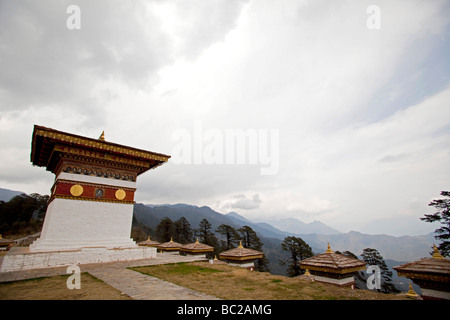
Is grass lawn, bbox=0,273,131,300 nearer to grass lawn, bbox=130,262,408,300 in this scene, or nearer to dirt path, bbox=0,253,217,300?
dirt path, bbox=0,253,217,300

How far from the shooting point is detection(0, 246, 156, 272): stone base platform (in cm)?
714

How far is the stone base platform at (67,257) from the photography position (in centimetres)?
714

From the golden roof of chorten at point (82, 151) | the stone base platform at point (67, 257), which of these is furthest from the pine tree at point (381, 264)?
the golden roof of chorten at point (82, 151)

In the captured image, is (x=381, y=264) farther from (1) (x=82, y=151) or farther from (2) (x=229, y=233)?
(1) (x=82, y=151)

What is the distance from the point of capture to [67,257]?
823cm

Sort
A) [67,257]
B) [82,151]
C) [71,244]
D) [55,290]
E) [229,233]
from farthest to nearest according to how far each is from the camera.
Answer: [229,233] → [82,151] → [71,244] → [67,257] → [55,290]

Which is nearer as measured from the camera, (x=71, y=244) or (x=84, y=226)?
(x=71, y=244)

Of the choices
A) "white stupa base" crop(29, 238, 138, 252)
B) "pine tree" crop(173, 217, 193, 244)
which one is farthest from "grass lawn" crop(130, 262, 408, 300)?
"pine tree" crop(173, 217, 193, 244)

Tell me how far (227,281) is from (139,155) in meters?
8.28

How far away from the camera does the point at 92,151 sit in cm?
1059

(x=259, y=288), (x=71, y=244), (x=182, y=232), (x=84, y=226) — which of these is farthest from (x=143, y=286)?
(x=182, y=232)

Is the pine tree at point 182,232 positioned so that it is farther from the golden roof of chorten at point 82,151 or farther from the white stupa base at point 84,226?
the white stupa base at point 84,226
